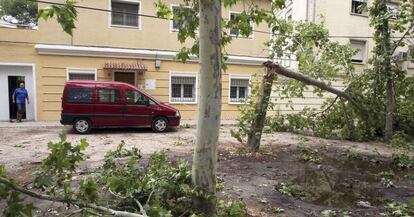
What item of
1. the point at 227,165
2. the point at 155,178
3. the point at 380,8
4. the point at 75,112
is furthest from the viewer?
the point at 75,112

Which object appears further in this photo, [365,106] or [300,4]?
[300,4]

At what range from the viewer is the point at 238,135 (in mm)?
9156

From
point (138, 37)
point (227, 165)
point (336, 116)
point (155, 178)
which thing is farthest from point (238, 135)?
point (138, 37)

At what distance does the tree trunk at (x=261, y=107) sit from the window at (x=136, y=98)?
4.69 meters

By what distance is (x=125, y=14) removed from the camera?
15.4m

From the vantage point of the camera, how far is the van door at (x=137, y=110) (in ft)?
40.9

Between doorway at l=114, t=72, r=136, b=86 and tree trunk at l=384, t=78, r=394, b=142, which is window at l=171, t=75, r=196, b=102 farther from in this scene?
tree trunk at l=384, t=78, r=394, b=142

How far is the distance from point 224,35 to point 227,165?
11.9 feet

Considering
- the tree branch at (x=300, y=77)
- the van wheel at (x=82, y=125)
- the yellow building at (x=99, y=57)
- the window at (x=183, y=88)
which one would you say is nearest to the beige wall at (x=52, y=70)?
the yellow building at (x=99, y=57)

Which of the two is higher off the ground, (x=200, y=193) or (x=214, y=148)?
(x=214, y=148)

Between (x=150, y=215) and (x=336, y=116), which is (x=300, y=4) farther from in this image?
(x=150, y=215)

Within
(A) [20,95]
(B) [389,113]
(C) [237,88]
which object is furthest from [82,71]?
(B) [389,113]

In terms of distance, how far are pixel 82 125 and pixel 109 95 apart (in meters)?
1.39

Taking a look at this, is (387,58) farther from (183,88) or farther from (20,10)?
(20,10)
